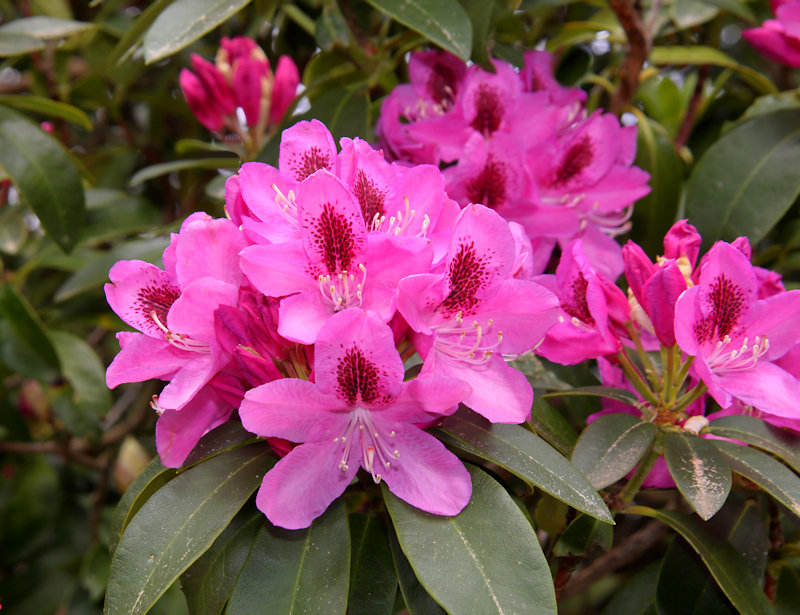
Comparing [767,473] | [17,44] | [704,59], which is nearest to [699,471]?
[767,473]

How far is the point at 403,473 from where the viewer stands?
74 cm

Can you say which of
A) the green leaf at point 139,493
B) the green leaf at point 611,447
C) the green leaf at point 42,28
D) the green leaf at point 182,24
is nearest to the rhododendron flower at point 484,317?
the green leaf at point 611,447

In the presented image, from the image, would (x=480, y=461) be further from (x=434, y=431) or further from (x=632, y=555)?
(x=632, y=555)

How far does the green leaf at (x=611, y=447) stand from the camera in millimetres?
782

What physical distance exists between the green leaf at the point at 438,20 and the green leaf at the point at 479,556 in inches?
25.5

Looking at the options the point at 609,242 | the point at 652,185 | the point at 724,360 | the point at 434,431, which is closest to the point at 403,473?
the point at 434,431

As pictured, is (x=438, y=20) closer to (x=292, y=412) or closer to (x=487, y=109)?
(x=487, y=109)

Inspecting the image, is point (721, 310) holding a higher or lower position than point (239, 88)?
higher

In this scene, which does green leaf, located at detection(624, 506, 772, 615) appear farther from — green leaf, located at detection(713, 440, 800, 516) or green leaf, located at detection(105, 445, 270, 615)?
green leaf, located at detection(105, 445, 270, 615)

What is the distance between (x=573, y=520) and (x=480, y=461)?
0.49 feet

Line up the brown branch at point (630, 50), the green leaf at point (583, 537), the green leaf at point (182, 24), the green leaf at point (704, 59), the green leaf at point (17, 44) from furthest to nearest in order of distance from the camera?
the green leaf at point (704, 59) < the green leaf at point (17, 44) < the brown branch at point (630, 50) < the green leaf at point (182, 24) < the green leaf at point (583, 537)

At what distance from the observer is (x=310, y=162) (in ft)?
2.83

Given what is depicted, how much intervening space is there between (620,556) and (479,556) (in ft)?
2.35

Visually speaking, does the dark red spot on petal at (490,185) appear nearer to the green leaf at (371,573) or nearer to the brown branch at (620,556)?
the green leaf at (371,573)
